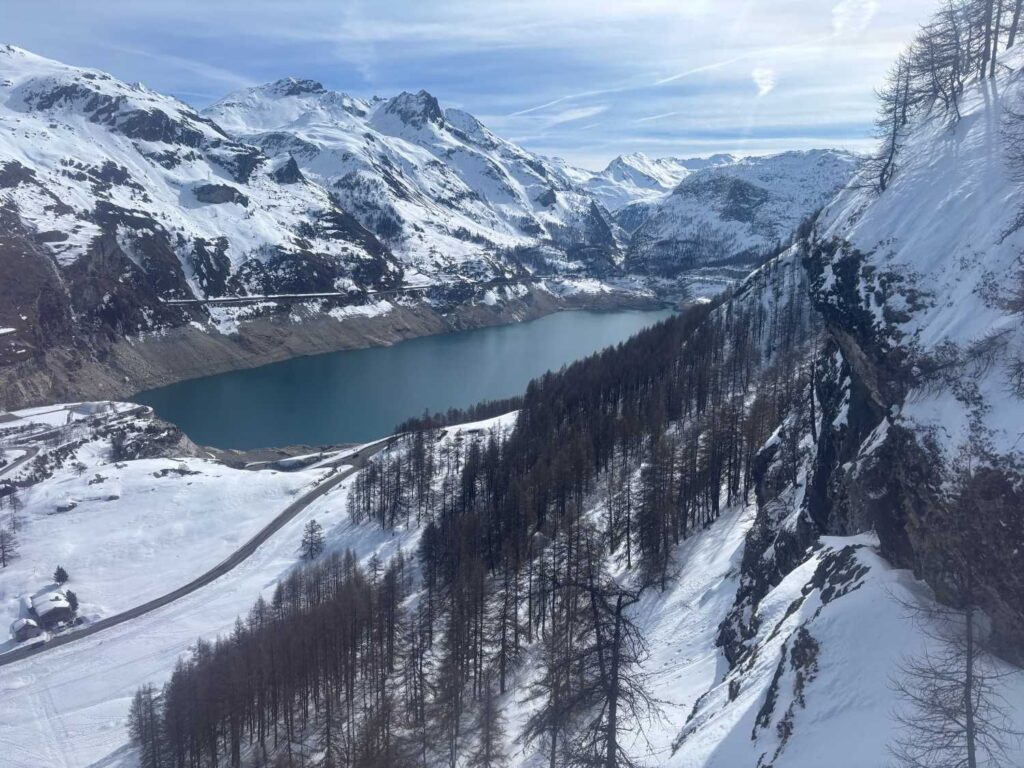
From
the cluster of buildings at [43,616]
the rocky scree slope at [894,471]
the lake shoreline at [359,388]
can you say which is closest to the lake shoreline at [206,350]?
the lake shoreline at [359,388]

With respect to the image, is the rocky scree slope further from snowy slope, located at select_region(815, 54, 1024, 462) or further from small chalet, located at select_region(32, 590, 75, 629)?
small chalet, located at select_region(32, 590, 75, 629)

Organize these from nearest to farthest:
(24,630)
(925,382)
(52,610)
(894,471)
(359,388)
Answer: (894,471) → (925,382) → (24,630) → (52,610) → (359,388)

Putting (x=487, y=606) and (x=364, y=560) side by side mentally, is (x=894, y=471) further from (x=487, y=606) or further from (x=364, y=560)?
(x=364, y=560)

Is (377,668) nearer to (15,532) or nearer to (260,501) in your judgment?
(260,501)

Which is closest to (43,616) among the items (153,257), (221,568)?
(221,568)

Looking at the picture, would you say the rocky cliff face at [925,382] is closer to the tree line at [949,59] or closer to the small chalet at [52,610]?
the tree line at [949,59]

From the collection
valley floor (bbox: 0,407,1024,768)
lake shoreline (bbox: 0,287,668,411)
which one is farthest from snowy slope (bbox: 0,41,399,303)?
valley floor (bbox: 0,407,1024,768)
